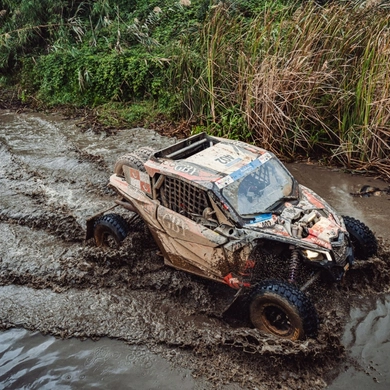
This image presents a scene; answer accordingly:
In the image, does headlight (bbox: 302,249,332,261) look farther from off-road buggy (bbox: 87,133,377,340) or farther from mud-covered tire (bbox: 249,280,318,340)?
mud-covered tire (bbox: 249,280,318,340)

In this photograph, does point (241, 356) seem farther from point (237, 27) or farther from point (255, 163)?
point (237, 27)

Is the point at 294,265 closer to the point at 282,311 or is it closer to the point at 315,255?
the point at 315,255

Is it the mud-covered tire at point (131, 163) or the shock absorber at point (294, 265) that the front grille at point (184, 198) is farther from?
the shock absorber at point (294, 265)

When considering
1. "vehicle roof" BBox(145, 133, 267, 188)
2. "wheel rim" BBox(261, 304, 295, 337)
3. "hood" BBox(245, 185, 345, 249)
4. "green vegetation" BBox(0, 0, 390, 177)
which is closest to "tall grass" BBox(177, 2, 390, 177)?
"green vegetation" BBox(0, 0, 390, 177)

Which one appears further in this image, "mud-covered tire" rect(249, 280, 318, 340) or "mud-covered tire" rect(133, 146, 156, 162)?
"mud-covered tire" rect(133, 146, 156, 162)

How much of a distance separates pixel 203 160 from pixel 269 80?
3.27 m

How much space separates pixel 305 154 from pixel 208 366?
493cm

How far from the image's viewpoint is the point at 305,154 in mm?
8680

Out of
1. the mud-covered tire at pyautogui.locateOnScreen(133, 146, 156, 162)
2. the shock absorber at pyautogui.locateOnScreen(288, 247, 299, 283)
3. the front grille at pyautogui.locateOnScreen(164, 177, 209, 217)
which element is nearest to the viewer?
the shock absorber at pyautogui.locateOnScreen(288, 247, 299, 283)

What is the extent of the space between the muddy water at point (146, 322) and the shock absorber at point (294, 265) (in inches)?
24.7

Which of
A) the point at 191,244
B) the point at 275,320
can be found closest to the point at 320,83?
the point at 191,244

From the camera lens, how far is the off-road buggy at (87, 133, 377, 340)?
4777 mm

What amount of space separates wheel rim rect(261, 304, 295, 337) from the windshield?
3.22 feet

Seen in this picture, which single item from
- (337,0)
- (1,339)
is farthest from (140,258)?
(337,0)
